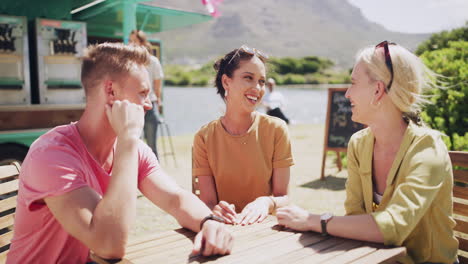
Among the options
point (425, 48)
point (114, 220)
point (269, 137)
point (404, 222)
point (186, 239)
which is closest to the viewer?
point (114, 220)

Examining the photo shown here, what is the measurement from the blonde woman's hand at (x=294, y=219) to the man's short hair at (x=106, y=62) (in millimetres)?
879

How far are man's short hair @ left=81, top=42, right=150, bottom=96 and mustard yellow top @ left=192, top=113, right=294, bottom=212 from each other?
3.04ft

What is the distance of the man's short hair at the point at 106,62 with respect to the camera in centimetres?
152

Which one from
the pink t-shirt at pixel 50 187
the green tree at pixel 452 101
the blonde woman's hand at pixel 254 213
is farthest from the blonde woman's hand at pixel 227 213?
the green tree at pixel 452 101

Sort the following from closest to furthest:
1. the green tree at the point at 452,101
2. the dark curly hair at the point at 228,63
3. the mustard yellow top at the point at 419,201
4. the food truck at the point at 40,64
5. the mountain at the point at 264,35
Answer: the mustard yellow top at the point at 419,201, the dark curly hair at the point at 228,63, the green tree at the point at 452,101, the food truck at the point at 40,64, the mountain at the point at 264,35

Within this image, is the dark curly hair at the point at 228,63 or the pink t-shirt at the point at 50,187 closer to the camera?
the pink t-shirt at the point at 50,187

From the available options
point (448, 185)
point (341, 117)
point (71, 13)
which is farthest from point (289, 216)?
point (71, 13)

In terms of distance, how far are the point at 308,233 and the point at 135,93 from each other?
0.91m

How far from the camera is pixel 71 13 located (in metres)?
6.37

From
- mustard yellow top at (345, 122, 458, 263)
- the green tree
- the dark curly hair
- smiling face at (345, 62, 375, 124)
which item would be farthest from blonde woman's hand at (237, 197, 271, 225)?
the green tree

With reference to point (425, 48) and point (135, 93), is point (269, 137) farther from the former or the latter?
point (425, 48)

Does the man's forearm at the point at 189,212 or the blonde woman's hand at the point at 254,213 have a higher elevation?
the man's forearm at the point at 189,212

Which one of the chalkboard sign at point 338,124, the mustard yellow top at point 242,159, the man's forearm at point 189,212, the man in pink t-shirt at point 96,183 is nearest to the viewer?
the man in pink t-shirt at point 96,183

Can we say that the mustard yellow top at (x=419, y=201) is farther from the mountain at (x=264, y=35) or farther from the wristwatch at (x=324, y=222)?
the mountain at (x=264, y=35)
